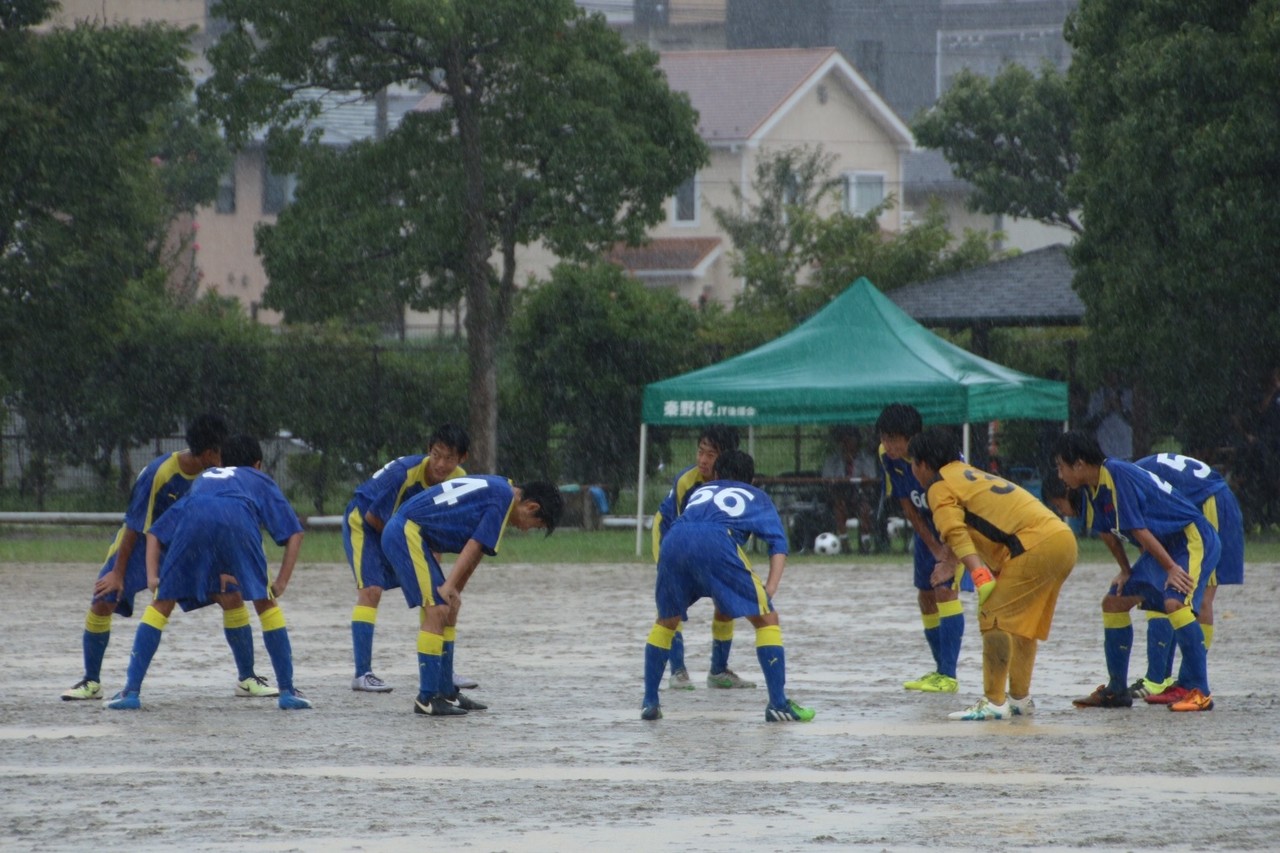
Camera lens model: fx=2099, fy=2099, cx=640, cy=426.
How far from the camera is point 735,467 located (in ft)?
33.9

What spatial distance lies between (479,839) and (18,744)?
10.6ft

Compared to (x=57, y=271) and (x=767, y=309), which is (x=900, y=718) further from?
(x=767, y=309)

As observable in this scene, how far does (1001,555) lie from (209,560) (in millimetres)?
3942

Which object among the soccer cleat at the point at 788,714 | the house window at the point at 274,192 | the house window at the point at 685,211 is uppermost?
the house window at the point at 274,192

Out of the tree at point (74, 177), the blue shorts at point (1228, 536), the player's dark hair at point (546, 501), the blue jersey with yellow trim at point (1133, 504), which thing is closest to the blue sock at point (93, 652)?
the player's dark hair at point (546, 501)

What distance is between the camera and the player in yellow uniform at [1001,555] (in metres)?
9.78

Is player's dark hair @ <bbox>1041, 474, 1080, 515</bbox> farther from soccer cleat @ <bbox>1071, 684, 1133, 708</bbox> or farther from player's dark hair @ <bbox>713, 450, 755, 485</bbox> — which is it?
player's dark hair @ <bbox>713, 450, 755, 485</bbox>

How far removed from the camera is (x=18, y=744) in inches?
364

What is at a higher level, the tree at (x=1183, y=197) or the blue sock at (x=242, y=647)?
the tree at (x=1183, y=197)

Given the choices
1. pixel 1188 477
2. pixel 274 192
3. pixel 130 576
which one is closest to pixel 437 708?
pixel 130 576

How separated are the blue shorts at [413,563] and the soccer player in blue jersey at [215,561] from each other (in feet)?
1.79

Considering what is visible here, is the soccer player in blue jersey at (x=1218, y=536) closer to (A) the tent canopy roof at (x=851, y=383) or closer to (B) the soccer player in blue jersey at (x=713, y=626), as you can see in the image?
(B) the soccer player in blue jersey at (x=713, y=626)

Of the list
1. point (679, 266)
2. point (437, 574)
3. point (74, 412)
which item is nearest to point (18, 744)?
point (437, 574)

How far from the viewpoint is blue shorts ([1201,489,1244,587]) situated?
1093 centimetres
